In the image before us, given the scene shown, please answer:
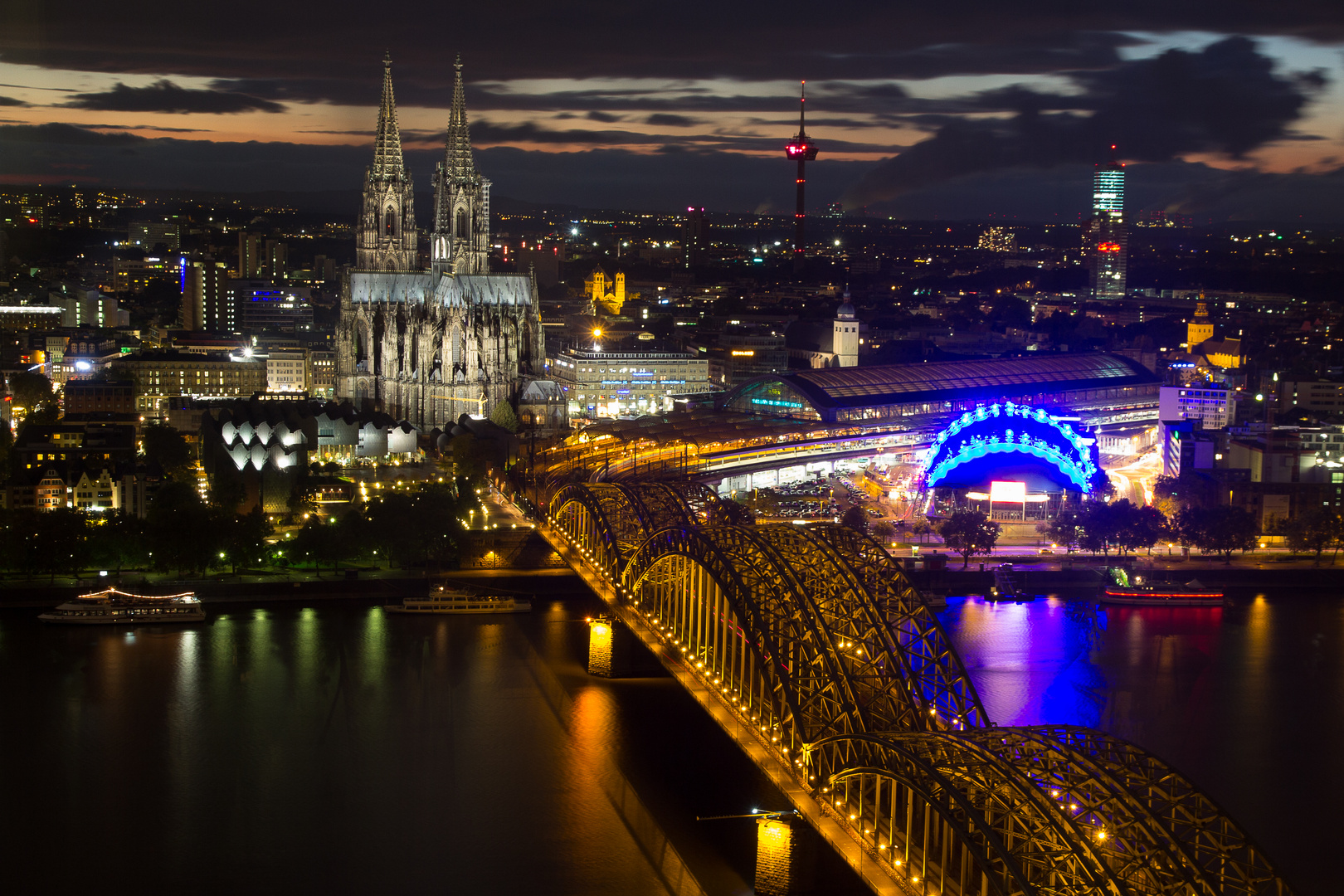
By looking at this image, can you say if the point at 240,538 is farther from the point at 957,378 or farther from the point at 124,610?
the point at 957,378

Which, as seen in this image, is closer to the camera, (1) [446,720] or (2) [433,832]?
(2) [433,832]

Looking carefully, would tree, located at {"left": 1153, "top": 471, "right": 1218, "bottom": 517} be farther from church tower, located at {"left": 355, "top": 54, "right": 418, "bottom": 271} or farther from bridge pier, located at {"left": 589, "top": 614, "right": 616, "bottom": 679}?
church tower, located at {"left": 355, "top": 54, "right": 418, "bottom": 271}

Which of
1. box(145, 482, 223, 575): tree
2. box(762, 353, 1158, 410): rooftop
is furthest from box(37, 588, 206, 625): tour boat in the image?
box(762, 353, 1158, 410): rooftop

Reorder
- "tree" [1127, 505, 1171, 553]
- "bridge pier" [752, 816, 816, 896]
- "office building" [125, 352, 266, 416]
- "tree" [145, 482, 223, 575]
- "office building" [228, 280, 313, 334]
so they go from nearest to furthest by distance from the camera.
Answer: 1. "bridge pier" [752, 816, 816, 896]
2. "tree" [145, 482, 223, 575]
3. "tree" [1127, 505, 1171, 553]
4. "office building" [125, 352, 266, 416]
5. "office building" [228, 280, 313, 334]

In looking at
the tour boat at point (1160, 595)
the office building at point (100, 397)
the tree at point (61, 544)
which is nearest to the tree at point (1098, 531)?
the tour boat at point (1160, 595)

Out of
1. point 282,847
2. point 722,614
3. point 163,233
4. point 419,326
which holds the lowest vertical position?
point 282,847

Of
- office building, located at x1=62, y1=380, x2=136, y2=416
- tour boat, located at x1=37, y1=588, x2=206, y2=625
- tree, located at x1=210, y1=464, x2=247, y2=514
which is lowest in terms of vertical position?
tour boat, located at x1=37, y1=588, x2=206, y2=625

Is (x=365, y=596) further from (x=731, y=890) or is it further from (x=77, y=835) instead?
(x=731, y=890)

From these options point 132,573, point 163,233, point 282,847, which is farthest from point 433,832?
point 163,233
